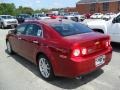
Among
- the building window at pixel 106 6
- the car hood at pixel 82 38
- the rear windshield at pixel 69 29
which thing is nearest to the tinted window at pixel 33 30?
the rear windshield at pixel 69 29

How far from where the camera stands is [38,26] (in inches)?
238

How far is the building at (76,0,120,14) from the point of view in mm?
58125

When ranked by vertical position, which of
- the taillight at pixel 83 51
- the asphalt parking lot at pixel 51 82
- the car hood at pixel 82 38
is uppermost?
the car hood at pixel 82 38

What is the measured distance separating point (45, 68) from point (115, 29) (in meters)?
4.29

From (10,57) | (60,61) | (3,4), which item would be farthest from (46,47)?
(3,4)

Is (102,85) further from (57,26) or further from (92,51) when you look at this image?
(57,26)

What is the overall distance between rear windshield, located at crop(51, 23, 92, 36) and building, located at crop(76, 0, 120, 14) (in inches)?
2123

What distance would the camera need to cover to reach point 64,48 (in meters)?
4.84

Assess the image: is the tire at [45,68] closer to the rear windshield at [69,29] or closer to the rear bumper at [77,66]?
the rear bumper at [77,66]

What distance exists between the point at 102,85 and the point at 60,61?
119 cm

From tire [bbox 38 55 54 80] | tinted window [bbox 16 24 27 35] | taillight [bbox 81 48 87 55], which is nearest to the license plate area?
taillight [bbox 81 48 87 55]

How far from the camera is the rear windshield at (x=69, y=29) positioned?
5.52m

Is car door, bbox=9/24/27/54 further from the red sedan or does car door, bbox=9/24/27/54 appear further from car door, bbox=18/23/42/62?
the red sedan

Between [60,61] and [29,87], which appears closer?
[60,61]
